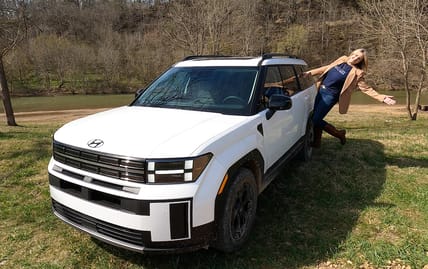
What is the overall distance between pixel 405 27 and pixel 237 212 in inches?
617

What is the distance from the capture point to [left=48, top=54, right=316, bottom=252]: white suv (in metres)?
2.47

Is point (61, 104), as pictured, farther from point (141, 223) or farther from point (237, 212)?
point (141, 223)

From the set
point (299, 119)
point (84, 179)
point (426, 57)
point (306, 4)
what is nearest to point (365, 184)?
point (299, 119)

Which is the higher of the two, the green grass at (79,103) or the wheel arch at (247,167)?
the wheel arch at (247,167)

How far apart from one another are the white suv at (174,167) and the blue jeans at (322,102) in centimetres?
222

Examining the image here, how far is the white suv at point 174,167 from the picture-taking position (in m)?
2.47

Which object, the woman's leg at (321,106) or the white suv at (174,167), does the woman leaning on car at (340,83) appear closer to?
the woman's leg at (321,106)

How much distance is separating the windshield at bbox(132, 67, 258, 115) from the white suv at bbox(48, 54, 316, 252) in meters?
0.02

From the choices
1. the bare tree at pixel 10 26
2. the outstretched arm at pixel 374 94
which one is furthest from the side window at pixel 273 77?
the bare tree at pixel 10 26

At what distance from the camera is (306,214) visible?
3949mm

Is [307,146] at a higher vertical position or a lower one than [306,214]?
higher

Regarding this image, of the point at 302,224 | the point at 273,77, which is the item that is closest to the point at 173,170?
the point at 302,224

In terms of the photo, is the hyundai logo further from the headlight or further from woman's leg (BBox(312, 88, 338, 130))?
woman's leg (BBox(312, 88, 338, 130))

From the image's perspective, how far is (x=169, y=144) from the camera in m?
2.58
